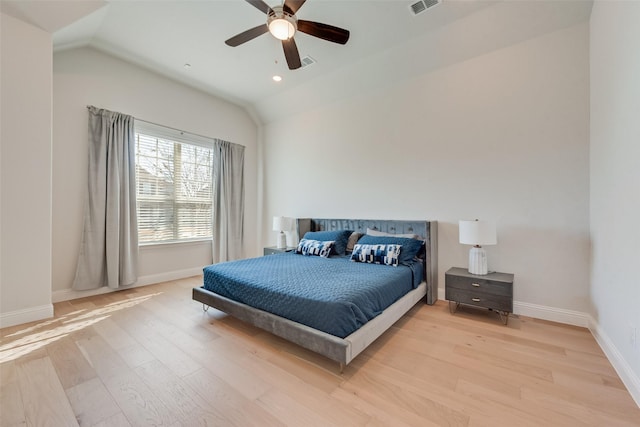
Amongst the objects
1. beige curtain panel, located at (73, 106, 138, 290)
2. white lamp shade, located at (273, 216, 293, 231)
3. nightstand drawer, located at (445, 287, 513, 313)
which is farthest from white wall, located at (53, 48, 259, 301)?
nightstand drawer, located at (445, 287, 513, 313)

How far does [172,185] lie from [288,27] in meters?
A: 3.32

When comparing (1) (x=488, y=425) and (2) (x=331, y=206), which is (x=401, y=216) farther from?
(1) (x=488, y=425)

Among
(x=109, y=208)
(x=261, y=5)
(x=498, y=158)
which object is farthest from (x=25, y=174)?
(x=498, y=158)

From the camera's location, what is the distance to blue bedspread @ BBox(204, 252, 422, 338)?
1.91 m

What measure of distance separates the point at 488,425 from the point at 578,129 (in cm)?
295

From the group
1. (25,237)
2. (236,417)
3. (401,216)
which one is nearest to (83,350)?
(25,237)

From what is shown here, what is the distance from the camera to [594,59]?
2453 mm

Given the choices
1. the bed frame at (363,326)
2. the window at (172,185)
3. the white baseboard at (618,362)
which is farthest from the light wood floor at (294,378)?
the window at (172,185)

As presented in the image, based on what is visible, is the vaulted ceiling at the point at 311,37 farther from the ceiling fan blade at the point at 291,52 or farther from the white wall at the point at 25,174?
the ceiling fan blade at the point at 291,52

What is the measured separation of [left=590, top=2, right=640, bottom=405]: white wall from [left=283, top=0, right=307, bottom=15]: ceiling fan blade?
7.62 ft

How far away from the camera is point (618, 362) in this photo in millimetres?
1840

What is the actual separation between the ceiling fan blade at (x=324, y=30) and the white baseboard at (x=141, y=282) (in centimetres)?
409

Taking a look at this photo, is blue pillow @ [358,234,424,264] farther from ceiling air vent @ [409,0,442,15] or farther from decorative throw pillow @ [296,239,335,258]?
ceiling air vent @ [409,0,442,15]

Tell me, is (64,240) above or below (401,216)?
→ below
